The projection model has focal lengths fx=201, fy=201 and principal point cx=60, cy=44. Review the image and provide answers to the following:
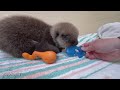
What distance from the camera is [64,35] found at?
136cm

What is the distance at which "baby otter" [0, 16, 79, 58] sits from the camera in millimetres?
1279

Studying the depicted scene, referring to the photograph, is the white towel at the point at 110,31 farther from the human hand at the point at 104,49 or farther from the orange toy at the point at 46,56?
the orange toy at the point at 46,56

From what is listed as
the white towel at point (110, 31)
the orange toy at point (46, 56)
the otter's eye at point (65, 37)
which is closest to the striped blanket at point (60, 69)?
the orange toy at point (46, 56)

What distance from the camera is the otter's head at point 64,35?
1348 millimetres

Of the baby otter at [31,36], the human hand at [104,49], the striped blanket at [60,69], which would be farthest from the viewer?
the baby otter at [31,36]

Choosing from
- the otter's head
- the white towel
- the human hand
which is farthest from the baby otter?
the white towel

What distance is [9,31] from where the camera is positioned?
130cm

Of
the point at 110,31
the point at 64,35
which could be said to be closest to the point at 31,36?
the point at 64,35

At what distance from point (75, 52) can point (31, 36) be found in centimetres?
31

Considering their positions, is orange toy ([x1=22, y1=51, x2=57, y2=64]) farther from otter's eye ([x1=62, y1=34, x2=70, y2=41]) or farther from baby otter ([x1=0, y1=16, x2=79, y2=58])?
otter's eye ([x1=62, y1=34, x2=70, y2=41])

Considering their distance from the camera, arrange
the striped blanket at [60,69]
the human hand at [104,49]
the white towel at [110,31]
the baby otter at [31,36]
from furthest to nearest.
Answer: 1. the white towel at [110,31]
2. the baby otter at [31,36]
3. the human hand at [104,49]
4. the striped blanket at [60,69]

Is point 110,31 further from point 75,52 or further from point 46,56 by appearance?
point 46,56
